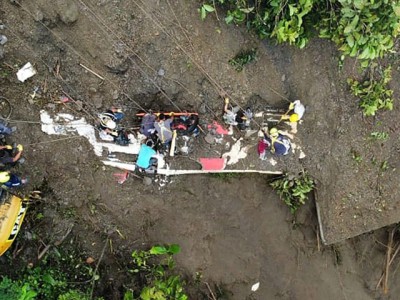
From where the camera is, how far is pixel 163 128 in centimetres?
589

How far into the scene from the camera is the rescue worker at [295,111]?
6.10 m

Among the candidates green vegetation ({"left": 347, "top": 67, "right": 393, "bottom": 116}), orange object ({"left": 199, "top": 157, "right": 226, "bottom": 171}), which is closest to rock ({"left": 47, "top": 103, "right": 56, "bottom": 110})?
orange object ({"left": 199, "top": 157, "right": 226, "bottom": 171})

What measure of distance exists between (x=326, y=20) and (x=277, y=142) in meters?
1.70

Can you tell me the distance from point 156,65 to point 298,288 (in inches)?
152

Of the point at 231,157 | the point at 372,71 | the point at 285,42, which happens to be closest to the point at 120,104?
the point at 231,157

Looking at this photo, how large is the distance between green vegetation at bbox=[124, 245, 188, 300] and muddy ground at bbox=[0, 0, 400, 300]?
18cm

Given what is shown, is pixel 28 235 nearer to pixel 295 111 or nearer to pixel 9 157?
pixel 9 157

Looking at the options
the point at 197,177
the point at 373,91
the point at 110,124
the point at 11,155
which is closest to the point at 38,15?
the point at 110,124

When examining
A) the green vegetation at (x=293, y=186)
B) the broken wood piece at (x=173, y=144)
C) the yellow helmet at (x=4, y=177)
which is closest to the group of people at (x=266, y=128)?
the green vegetation at (x=293, y=186)

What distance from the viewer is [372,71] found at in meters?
6.09

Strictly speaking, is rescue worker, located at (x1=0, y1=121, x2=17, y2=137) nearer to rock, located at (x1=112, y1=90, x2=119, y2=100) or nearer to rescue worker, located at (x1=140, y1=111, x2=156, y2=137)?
rock, located at (x1=112, y1=90, x2=119, y2=100)

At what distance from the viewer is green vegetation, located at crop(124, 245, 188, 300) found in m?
5.82

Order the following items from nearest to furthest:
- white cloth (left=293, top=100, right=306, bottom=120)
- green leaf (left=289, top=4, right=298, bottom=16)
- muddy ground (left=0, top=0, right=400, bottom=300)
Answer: green leaf (left=289, top=4, right=298, bottom=16) → muddy ground (left=0, top=0, right=400, bottom=300) → white cloth (left=293, top=100, right=306, bottom=120)

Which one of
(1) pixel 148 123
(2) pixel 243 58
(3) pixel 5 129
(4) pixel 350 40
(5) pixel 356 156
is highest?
(4) pixel 350 40
